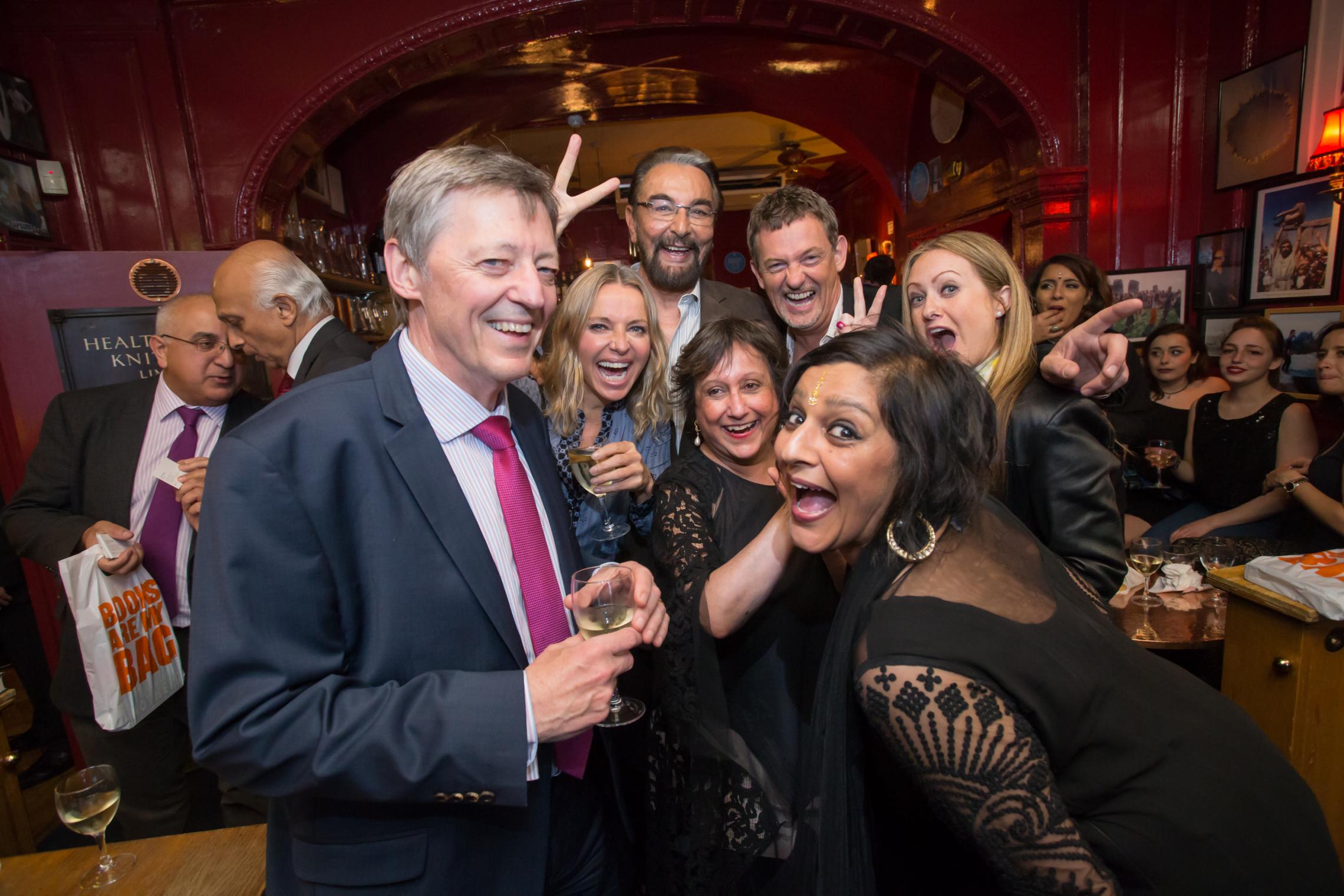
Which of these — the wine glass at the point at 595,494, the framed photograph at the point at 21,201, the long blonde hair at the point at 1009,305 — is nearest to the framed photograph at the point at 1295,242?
the long blonde hair at the point at 1009,305

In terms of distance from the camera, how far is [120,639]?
2.13 m

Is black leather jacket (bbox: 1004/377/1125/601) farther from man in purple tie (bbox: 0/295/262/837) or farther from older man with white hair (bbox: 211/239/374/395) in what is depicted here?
man in purple tie (bbox: 0/295/262/837)

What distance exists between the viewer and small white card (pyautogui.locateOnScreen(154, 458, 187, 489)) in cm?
225

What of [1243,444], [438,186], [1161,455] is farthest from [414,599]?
[1243,444]

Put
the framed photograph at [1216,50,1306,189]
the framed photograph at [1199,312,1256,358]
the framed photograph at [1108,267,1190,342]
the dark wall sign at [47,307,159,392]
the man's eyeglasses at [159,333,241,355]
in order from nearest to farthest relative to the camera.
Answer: the man's eyeglasses at [159,333,241,355] → the dark wall sign at [47,307,159,392] → the framed photograph at [1216,50,1306,189] → the framed photograph at [1199,312,1256,358] → the framed photograph at [1108,267,1190,342]

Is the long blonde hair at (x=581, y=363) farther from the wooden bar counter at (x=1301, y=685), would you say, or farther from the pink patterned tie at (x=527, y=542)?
the wooden bar counter at (x=1301, y=685)

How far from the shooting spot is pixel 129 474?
2.40 metres

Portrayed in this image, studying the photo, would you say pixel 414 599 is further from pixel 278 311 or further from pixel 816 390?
pixel 278 311

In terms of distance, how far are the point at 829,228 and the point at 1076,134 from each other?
368 centimetres

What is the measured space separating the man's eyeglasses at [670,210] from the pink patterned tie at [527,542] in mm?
1621

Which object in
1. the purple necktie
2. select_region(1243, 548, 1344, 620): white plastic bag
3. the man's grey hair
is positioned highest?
the man's grey hair

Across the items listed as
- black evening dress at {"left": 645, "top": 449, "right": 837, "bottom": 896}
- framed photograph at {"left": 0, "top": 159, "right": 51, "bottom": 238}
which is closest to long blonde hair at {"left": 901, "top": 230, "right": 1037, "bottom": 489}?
black evening dress at {"left": 645, "top": 449, "right": 837, "bottom": 896}

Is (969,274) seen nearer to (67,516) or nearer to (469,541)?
(469,541)

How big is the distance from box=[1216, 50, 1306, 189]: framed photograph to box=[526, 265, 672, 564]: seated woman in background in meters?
4.45
